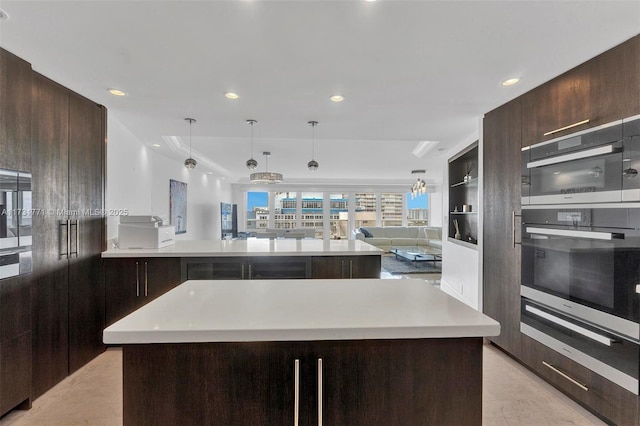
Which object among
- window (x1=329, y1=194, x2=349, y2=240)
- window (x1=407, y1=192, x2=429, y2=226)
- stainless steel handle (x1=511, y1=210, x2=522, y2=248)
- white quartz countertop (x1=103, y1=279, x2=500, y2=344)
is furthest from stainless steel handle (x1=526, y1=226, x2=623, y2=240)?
window (x1=407, y1=192, x2=429, y2=226)

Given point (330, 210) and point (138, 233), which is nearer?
point (138, 233)

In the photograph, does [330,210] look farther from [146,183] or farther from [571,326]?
[571,326]

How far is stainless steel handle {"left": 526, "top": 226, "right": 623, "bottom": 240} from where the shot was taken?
168 cm

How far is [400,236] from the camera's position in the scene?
29.1 ft

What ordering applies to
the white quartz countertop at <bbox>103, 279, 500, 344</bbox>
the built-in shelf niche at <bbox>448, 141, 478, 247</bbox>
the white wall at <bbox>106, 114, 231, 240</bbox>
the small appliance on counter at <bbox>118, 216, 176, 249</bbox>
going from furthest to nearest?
the built-in shelf niche at <bbox>448, 141, 478, 247</bbox> → the white wall at <bbox>106, 114, 231, 240</bbox> → the small appliance on counter at <bbox>118, 216, 176, 249</bbox> → the white quartz countertop at <bbox>103, 279, 500, 344</bbox>

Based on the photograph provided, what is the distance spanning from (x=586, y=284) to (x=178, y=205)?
5650 millimetres

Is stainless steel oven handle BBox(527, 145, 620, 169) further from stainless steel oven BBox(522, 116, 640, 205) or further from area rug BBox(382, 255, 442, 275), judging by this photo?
area rug BBox(382, 255, 442, 275)

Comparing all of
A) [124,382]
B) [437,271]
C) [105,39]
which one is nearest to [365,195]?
[437,271]

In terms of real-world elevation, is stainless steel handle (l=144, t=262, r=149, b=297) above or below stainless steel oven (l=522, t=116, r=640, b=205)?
below

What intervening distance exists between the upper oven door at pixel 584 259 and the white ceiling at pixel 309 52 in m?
1.03

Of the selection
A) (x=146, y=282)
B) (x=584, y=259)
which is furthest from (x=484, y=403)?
(x=146, y=282)

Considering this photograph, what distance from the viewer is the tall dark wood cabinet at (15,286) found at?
1.73 m

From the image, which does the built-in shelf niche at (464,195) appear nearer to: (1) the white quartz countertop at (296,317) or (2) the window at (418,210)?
(1) the white quartz countertop at (296,317)

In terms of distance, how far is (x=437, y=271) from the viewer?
6.02m
